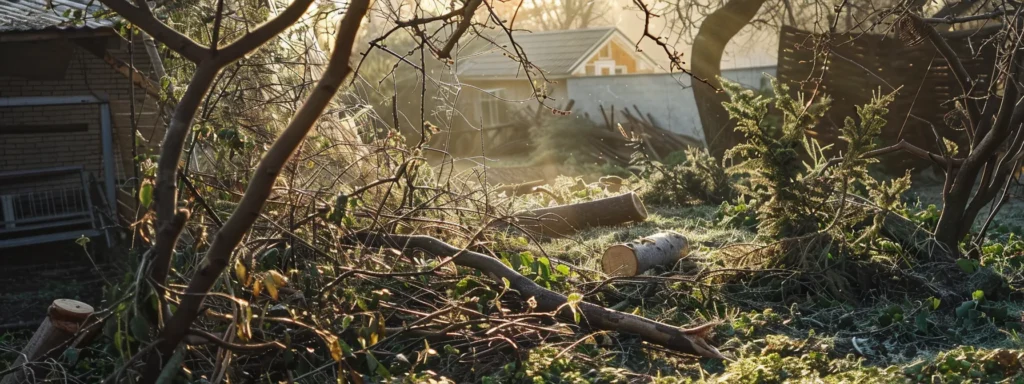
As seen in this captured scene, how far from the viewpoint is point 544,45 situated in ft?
93.8

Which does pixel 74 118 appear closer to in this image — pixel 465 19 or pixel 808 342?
pixel 465 19

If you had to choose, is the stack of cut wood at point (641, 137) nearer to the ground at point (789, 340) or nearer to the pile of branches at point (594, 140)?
the pile of branches at point (594, 140)

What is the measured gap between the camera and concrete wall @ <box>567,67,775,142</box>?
22031 millimetres

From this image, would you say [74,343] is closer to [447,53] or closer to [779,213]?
[447,53]

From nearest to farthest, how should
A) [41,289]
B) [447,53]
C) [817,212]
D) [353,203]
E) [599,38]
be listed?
1. [447,53]
2. [353,203]
3. [817,212]
4. [41,289]
5. [599,38]

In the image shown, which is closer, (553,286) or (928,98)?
(553,286)

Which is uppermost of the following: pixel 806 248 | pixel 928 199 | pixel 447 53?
pixel 447 53

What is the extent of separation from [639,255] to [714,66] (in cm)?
823

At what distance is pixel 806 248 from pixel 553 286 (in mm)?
1675

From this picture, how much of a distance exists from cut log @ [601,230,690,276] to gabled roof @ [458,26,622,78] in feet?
59.0

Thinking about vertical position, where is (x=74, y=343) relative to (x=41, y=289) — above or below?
above

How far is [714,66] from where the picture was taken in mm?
13898

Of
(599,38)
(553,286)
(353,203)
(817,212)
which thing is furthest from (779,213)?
(599,38)

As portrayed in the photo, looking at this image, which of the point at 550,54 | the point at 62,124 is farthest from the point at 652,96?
the point at 62,124
